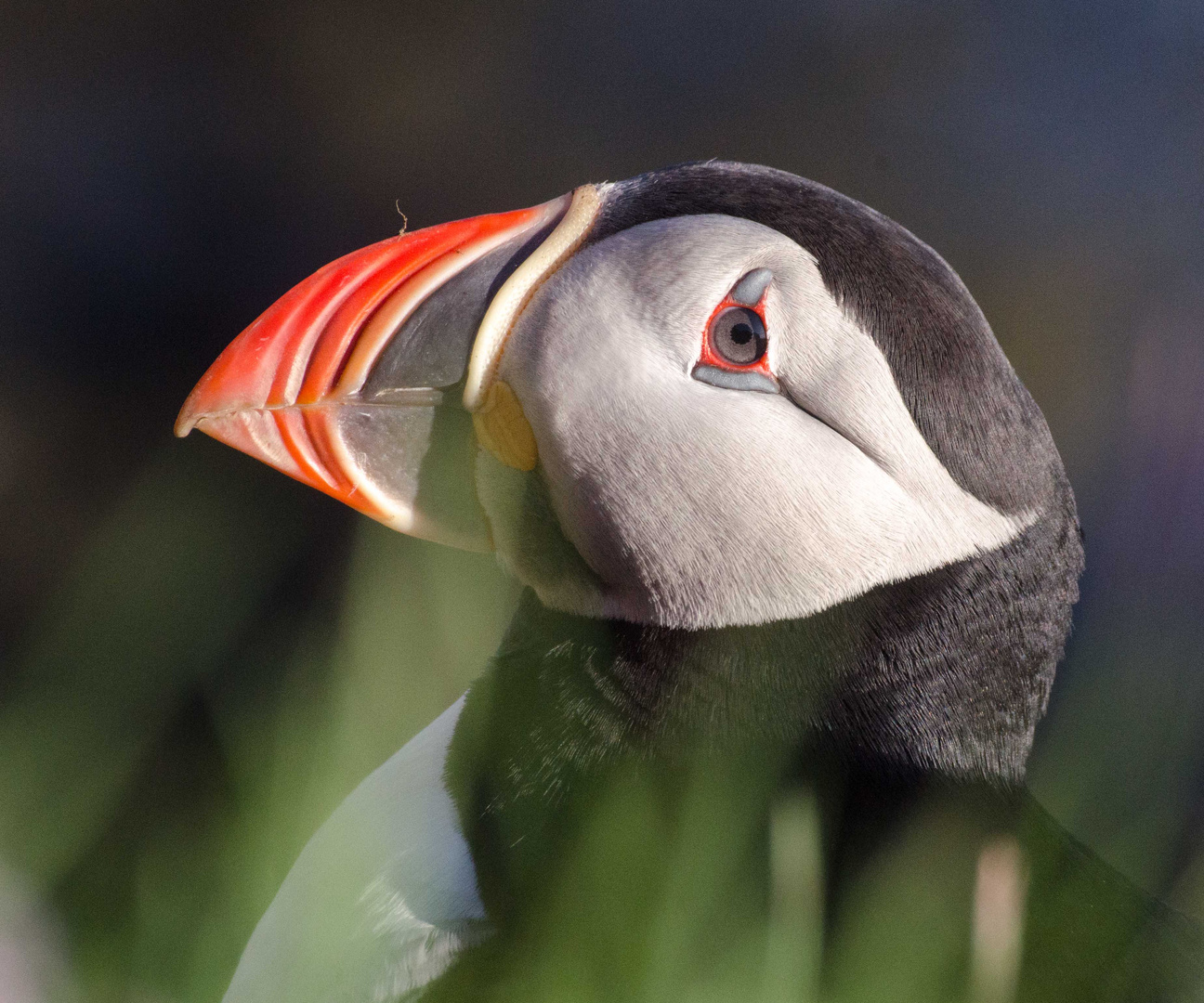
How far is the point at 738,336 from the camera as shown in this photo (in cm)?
68

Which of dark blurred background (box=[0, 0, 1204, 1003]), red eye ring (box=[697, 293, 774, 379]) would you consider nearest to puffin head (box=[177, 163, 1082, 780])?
red eye ring (box=[697, 293, 774, 379])

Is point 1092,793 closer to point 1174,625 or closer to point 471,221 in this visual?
point 1174,625

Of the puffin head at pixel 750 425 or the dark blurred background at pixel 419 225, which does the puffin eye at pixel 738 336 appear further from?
the dark blurred background at pixel 419 225

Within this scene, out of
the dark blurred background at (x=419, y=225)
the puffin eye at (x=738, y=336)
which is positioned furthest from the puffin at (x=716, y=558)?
the dark blurred background at (x=419, y=225)

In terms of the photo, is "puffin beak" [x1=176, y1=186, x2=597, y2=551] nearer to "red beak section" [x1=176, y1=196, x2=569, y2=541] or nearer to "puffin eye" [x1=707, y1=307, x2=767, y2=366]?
"red beak section" [x1=176, y1=196, x2=569, y2=541]

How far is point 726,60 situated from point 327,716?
38.1 inches

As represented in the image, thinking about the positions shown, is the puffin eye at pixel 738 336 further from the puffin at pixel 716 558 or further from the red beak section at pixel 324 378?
the red beak section at pixel 324 378

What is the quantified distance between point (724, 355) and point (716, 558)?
0.15 metres

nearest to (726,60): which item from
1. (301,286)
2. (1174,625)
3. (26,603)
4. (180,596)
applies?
(301,286)

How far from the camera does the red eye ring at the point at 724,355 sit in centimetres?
67

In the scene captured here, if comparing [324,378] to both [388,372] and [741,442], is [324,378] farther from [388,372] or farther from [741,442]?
[741,442]

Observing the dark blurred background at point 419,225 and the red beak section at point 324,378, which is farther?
the dark blurred background at point 419,225

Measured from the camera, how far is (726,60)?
1.24 metres

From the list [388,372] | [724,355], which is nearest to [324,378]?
[388,372]
